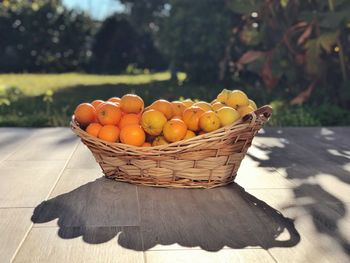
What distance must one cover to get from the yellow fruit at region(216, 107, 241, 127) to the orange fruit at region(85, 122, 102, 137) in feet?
2.09

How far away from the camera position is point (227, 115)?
2.74m

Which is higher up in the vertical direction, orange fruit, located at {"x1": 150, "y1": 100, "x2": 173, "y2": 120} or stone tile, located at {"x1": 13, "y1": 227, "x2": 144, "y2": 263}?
orange fruit, located at {"x1": 150, "y1": 100, "x2": 173, "y2": 120}

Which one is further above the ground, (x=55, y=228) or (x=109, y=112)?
(x=109, y=112)

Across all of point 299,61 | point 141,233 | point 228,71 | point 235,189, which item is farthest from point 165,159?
point 228,71

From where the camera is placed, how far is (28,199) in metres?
2.57

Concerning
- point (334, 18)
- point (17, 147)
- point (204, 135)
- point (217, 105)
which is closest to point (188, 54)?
point (334, 18)

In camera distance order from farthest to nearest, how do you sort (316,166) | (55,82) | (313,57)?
(55,82) → (313,57) → (316,166)

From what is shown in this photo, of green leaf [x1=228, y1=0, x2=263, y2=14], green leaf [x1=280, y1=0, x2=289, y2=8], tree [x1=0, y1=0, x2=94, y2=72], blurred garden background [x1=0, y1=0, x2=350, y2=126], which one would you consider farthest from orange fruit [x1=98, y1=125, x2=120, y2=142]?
tree [x1=0, y1=0, x2=94, y2=72]

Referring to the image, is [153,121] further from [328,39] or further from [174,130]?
[328,39]

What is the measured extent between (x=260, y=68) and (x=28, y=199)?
4.73m

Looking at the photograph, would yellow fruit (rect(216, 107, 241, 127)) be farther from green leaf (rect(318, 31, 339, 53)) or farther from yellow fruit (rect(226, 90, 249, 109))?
green leaf (rect(318, 31, 339, 53))

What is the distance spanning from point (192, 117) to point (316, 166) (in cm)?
104

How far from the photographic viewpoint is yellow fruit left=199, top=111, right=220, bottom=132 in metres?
2.68

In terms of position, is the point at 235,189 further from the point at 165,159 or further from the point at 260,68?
the point at 260,68
